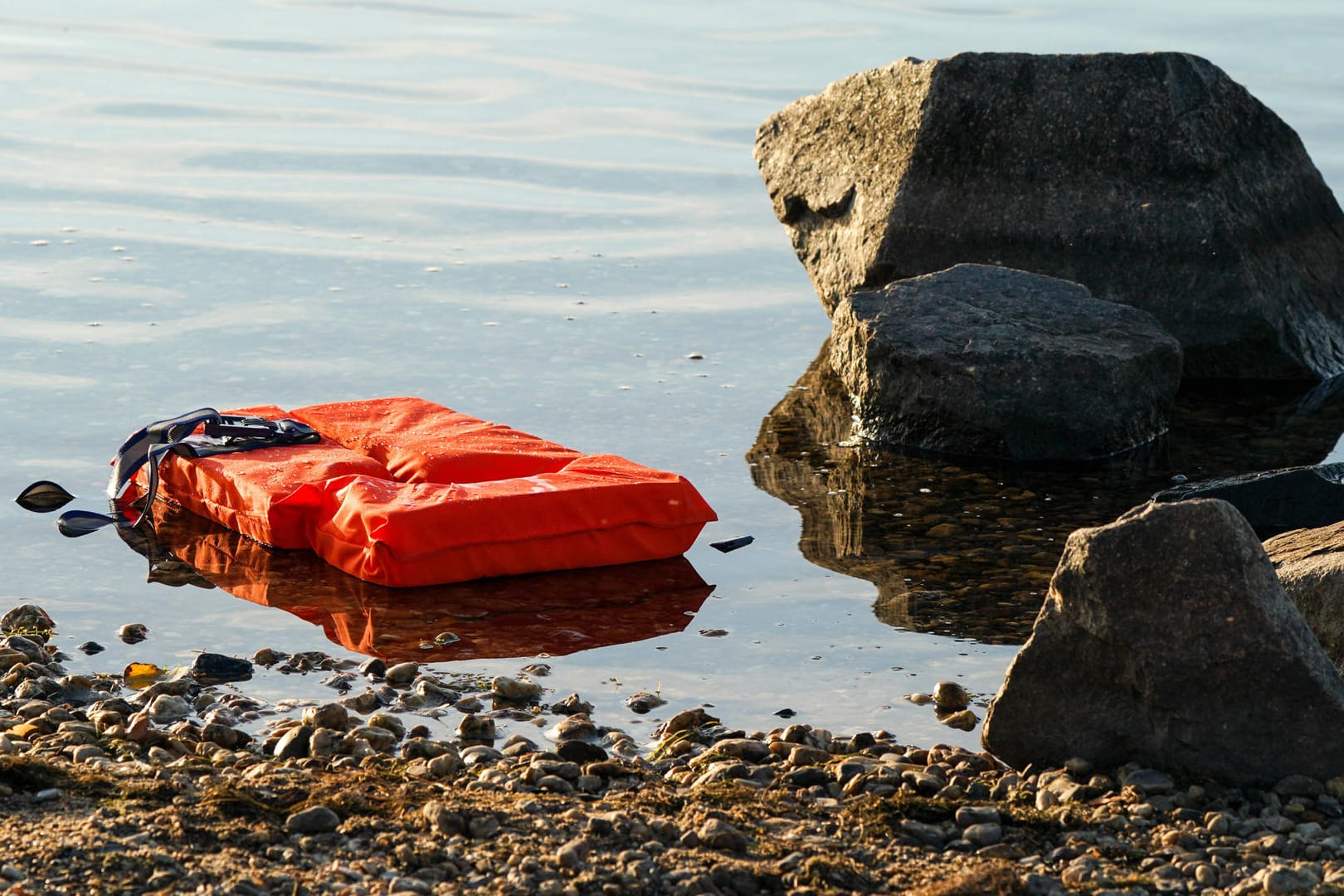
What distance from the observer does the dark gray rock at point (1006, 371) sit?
8648 millimetres

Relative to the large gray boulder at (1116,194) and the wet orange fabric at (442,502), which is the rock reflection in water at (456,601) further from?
the large gray boulder at (1116,194)

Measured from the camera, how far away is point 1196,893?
4.33m

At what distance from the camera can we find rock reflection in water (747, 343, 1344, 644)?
6.95 metres

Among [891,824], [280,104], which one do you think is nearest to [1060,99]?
[891,824]

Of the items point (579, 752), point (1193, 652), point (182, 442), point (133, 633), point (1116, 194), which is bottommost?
point (133, 633)

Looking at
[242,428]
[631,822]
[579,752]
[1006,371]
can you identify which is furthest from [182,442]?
[631,822]

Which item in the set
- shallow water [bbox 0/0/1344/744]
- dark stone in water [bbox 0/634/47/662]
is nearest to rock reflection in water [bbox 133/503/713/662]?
shallow water [bbox 0/0/1344/744]

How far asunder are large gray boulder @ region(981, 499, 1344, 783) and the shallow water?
0.69 m

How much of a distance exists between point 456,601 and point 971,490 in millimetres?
2509

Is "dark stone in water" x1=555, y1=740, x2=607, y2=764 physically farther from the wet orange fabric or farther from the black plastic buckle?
the black plastic buckle

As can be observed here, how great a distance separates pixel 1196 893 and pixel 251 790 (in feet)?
7.35

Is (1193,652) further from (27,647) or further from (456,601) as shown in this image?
(27,647)

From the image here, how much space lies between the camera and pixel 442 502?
6.87 m

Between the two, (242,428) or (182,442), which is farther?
(242,428)
